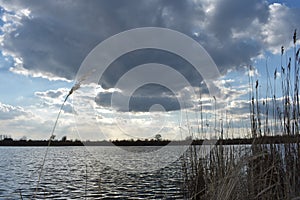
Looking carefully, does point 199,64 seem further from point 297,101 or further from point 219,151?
point 297,101

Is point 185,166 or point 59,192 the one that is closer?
point 185,166

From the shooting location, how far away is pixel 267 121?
560 cm

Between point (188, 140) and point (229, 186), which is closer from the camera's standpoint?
point (229, 186)

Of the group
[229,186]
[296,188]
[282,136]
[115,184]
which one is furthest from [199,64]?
[115,184]

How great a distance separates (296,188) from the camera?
4.28 metres

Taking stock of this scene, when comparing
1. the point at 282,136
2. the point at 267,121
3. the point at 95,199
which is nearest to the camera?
the point at 282,136

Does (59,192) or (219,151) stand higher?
(219,151)

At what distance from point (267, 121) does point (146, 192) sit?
18.5ft

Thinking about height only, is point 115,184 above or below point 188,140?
below

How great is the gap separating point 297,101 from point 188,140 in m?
3.25

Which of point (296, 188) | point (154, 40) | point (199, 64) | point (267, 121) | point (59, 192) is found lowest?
point (59, 192)

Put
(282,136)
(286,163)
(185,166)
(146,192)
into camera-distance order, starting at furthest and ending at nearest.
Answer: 1. (146,192)
2. (185,166)
3. (282,136)
4. (286,163)

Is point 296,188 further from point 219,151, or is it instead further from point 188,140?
point 188,140

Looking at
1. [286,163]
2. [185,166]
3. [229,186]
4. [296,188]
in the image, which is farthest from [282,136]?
[185,166]
